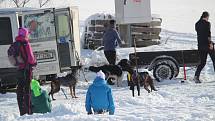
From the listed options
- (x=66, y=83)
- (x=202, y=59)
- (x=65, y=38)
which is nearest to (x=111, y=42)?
(x=65, y=38)

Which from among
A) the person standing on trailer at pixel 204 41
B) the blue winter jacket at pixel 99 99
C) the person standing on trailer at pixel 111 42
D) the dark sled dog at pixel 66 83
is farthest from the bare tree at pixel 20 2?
the blue winter jacket at pixel 99 99

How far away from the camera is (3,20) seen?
42.3 ft

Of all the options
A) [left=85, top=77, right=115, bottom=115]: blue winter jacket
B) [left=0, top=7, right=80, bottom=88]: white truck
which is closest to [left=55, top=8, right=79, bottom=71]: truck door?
[left=0, top=7, right=80, bottom=88]: white truck

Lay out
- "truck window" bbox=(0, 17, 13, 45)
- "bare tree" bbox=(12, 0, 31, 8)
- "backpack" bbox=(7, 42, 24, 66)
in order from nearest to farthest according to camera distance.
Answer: "backpack" bbox=(7, 42, 24, 66) < "truck window" bbox=(0, 17, 13, 45) < "bare tree" bbox=(12, 0, 31, 8)

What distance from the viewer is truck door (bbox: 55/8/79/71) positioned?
1362 cm

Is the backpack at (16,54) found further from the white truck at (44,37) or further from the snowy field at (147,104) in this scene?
the white truck at (44,37)

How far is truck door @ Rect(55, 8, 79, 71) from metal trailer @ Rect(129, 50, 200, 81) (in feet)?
5.19

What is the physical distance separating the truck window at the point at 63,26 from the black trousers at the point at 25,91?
432 cm

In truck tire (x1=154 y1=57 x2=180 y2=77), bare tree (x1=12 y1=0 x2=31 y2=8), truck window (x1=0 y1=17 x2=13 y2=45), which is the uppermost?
bare tree (x1=12 y1=0 x2=31 y2=8)

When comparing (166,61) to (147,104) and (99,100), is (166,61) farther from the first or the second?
(99,100)

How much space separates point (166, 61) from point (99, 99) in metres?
5.87

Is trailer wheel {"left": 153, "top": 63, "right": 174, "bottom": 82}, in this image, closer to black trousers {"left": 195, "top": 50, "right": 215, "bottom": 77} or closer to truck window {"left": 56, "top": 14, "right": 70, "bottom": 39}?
black trousers {"left": 195, "top": 50, "right": 215, "bottom": 77}

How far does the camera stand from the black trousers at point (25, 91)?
930 cm

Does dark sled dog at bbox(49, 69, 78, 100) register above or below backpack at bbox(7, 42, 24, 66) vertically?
below
